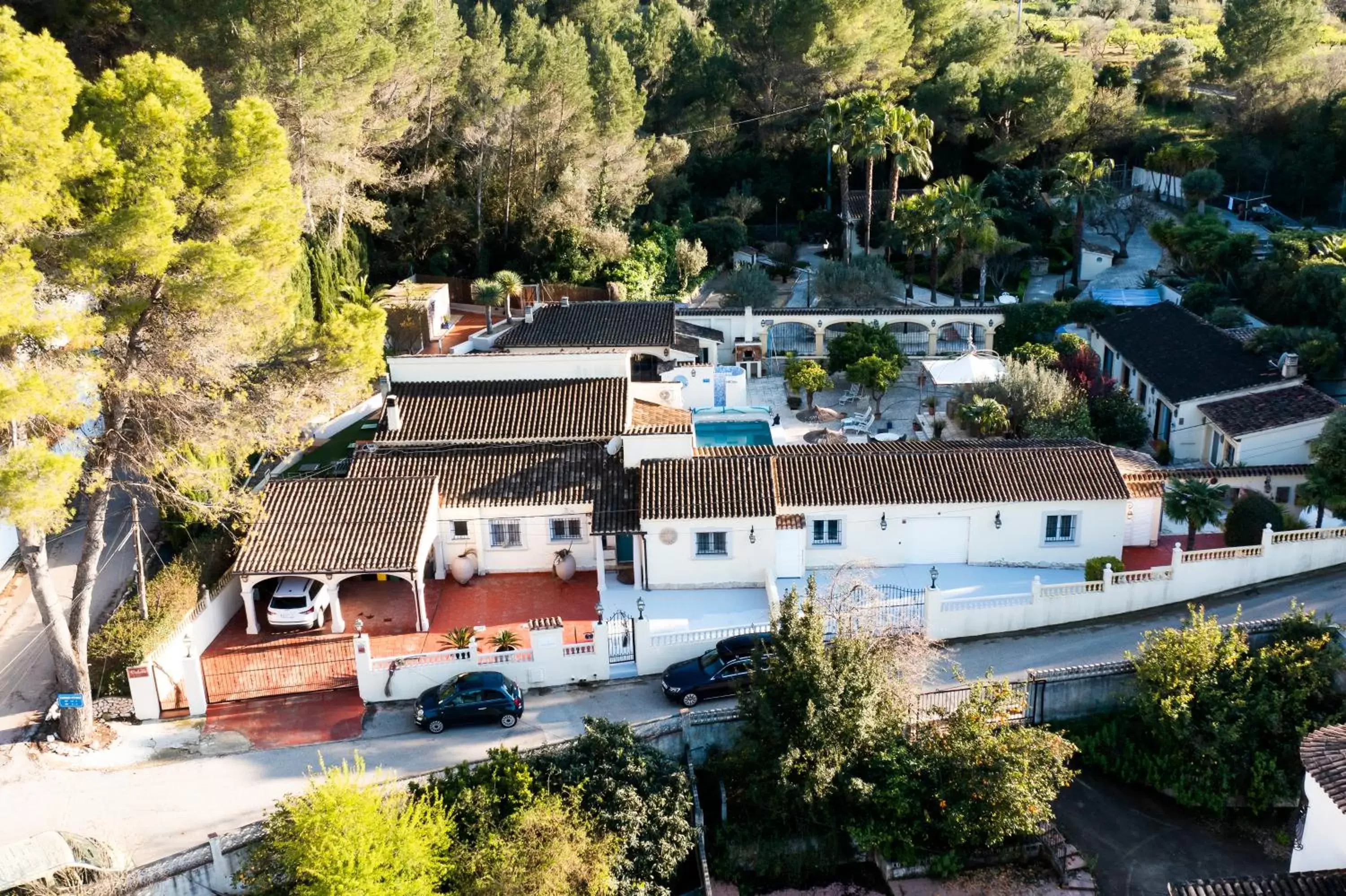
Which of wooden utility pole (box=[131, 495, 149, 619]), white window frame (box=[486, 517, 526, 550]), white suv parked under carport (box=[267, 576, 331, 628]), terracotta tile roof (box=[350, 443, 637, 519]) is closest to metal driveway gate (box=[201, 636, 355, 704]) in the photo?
white suv parked under carport (box=[267, 576, 331, 628])

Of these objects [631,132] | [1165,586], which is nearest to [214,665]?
[1165,586]

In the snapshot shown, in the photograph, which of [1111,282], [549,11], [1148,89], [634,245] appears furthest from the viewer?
[1148,89]

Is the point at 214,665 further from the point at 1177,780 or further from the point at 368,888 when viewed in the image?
the point at 1177,780

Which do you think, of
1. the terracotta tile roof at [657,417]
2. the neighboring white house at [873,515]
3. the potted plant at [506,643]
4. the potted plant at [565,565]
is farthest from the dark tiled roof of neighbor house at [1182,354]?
the potted plant at [506,643]

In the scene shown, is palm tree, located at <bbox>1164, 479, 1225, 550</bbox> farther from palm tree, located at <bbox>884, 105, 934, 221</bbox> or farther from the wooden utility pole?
palm tree, located at <bbox>884, 105, 934, 221</bbox>

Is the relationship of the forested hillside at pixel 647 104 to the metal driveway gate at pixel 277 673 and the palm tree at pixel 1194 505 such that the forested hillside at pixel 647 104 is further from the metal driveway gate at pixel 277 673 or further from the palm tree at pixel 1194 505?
the palm tree at pixel 1194 505

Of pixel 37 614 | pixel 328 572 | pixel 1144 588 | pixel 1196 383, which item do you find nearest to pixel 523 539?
pixel 328 572
